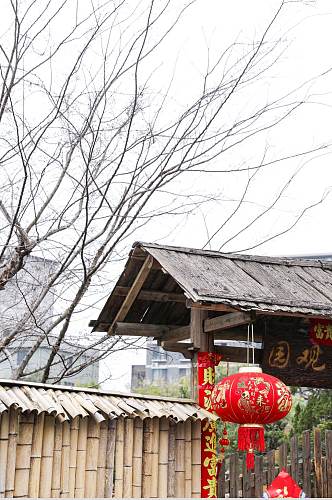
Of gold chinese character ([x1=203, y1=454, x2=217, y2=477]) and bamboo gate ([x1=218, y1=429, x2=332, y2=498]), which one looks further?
bamboo gate ([x1=218, y1=429, x2=332, y2=498])

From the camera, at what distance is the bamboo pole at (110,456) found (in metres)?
5.69

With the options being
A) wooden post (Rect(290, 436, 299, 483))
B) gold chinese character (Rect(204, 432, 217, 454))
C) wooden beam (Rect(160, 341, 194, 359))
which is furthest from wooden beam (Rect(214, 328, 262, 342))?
wooden post (Rect(290, 436, 299, 483))

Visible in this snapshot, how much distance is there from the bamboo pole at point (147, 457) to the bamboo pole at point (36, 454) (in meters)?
1.00

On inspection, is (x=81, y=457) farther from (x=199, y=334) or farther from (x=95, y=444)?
(x=199, y=334)

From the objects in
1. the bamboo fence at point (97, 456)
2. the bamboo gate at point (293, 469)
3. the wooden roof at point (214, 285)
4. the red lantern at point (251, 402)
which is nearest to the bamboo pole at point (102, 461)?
the bamboo fence at point (97, 456)

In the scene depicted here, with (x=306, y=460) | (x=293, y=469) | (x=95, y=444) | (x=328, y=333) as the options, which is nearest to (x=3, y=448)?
(x=95, y=444)

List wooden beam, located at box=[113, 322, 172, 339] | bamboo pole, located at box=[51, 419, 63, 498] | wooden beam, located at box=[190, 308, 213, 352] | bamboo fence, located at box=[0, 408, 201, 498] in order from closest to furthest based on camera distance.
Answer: bamboo fence, located at box=[0, 408, 201, 498] < bamboo pole, located at box=[51, 419, 63, 498] < wooden beam, located at box=[190, 308, 213, 352] < wooden beam, located at box=[113, 322, 172, 339]

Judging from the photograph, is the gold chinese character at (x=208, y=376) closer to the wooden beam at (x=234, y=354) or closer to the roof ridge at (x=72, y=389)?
the roof ridge at (x=72, y=389)

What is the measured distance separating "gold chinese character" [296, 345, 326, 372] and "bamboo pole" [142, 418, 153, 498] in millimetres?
2123

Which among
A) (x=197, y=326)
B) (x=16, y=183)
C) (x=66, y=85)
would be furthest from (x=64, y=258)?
(x=66, y=85)

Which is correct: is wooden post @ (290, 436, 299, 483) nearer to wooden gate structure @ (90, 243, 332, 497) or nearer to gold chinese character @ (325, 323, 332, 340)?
wooden gate structure @ (90, 243, 332, 497)

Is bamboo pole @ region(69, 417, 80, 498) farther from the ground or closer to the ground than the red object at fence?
farther from the ground

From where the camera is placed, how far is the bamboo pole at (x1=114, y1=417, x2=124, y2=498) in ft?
18.8

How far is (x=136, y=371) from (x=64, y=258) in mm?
23617
